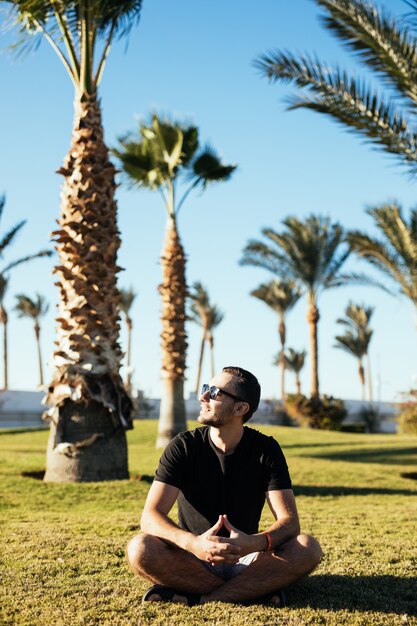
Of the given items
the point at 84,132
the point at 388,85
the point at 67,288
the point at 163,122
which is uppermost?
the point at 163,122

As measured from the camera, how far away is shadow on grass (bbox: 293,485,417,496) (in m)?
10.9

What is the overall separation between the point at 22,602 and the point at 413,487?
9.16 metres

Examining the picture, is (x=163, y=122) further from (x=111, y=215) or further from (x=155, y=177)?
(x=111, y=215)

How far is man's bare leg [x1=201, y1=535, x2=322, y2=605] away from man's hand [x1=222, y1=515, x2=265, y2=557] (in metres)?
0.25

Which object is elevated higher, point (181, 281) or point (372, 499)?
point (181, 281)

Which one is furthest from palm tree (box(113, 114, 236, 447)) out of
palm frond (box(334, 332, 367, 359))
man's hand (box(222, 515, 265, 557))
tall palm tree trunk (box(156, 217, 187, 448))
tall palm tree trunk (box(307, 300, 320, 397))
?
palm frond (box(334, 332, 367, 359))

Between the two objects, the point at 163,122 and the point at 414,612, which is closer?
the point at 414,612

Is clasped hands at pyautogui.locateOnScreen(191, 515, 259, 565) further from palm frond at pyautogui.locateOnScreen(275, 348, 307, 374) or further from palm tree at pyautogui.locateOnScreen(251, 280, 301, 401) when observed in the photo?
palm frond at pyautogui.locateOnScreen(275, 348, 307, 374)

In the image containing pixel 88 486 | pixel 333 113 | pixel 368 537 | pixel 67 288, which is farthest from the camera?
pixel 333 113

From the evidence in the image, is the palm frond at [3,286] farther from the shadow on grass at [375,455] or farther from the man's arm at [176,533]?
the man's arm at [176,533]

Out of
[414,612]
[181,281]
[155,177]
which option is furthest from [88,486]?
[155,177]

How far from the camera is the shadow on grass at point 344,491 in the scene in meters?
10.9

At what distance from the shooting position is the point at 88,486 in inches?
404

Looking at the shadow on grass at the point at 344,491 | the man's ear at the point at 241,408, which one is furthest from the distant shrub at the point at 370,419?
the man's ear at the point at 241,408
